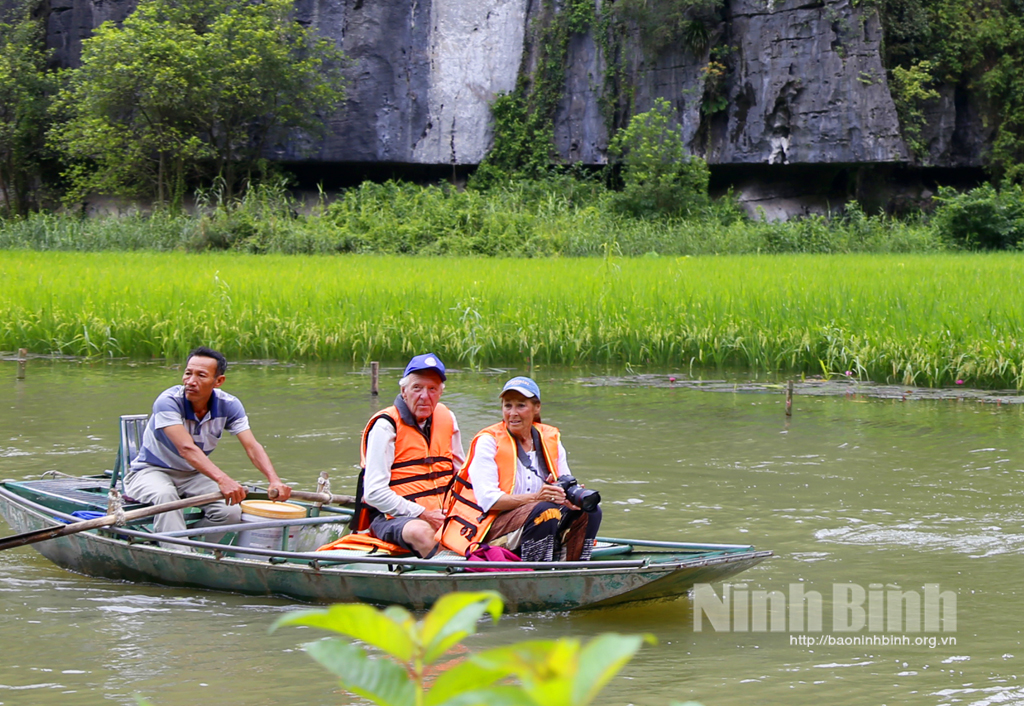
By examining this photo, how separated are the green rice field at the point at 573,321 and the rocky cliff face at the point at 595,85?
10096mm

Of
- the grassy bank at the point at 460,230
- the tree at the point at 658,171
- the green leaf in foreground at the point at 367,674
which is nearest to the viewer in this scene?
the green leaf in foreground at the point at 367,674

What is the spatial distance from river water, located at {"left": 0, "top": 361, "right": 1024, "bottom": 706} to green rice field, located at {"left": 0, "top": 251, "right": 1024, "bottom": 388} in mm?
1012

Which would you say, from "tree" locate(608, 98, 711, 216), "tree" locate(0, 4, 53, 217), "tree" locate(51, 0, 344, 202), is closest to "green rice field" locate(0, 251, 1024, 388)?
"tree" locate(608, 98, 711, 216)

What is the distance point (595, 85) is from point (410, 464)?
21.5 metres

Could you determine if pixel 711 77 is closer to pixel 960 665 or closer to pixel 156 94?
pixel 156 94

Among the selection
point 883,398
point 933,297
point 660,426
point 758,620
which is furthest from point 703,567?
point 933,297

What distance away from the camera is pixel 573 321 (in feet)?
37.3

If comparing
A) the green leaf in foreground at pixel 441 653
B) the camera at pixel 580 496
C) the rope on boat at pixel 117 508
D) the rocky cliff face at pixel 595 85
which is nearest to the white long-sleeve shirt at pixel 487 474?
the camera at pixel 580 496

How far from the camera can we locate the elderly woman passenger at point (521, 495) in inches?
181

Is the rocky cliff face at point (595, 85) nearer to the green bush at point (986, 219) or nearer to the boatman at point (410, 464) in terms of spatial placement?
the green bush at point (986, 219)

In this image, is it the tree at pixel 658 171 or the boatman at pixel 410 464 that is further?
the tree at pixel 658 171

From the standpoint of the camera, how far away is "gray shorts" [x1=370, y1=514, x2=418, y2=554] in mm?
4816

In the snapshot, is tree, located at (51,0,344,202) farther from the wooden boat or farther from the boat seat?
the wooden boat

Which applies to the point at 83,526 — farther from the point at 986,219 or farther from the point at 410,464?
the point at 986,219
